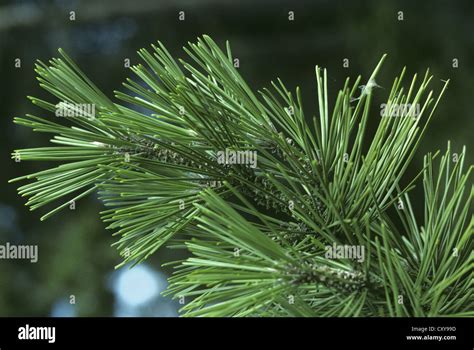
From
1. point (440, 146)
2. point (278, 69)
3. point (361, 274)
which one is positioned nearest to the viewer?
point (361, 274)

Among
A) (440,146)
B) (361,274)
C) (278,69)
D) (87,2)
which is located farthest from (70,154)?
(87,2)

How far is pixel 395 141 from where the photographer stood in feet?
1.43

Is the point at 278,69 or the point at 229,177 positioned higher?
the point at 278,69

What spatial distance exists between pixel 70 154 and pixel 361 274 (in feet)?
0.68

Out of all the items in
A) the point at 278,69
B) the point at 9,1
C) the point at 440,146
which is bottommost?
the point at 440,146

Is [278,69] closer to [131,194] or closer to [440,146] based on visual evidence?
[440,146]
